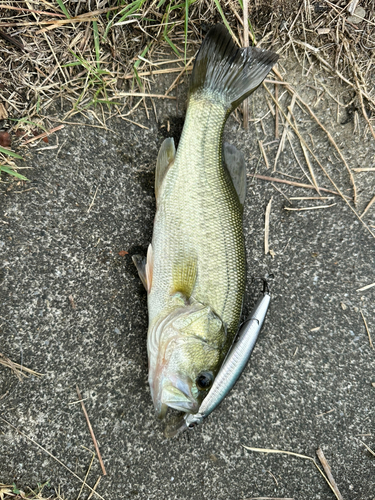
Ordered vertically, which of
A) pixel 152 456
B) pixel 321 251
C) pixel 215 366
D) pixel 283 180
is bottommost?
pixel 152 456

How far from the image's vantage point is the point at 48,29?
7.93 feet

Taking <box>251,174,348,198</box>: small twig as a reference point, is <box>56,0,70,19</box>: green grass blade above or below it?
above

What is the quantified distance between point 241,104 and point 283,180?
703 mm

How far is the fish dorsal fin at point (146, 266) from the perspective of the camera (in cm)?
242

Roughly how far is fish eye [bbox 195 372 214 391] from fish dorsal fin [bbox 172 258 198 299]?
0.51 meters

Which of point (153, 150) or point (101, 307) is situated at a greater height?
point (153, 150)

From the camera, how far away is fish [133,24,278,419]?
7.30 feet

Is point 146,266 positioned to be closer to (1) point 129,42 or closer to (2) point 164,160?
(2) point 164,160

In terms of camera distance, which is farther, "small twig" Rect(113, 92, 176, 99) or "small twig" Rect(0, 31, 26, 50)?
"small twig" Rect(113, 92, 176, 99)

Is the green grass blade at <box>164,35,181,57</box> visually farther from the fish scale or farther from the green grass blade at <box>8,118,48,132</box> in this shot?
the green grass blade at <box>8,118,48,132</box>

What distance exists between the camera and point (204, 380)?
7.28 feet

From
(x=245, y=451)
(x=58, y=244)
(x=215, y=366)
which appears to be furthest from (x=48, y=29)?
(x=245, y=451)

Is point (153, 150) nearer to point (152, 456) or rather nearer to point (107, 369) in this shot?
point (107, 369)

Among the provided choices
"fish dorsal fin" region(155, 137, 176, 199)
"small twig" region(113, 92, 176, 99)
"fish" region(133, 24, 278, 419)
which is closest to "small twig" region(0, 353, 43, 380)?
"fish" region(133, 24, 278, 419)
